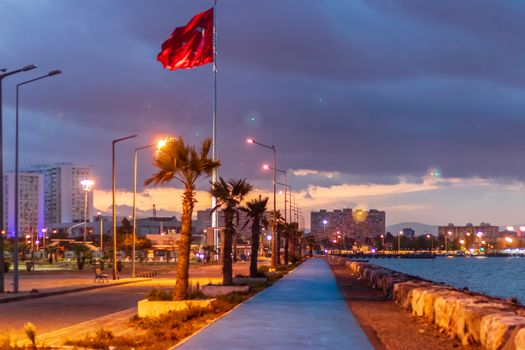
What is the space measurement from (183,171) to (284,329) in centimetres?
795

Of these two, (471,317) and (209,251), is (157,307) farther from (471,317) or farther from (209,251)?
(209,251)

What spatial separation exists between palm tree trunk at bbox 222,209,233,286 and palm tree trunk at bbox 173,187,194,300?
8.51 meters

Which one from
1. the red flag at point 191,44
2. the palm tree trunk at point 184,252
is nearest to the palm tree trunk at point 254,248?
the red flag at point 191,44

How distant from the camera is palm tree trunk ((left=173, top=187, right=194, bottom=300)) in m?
22.0

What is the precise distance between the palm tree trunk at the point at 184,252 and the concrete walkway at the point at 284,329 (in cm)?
192

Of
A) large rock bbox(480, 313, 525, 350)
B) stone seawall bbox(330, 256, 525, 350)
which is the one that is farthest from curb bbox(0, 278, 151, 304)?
large rock bbox(480, 313, 525, 350)

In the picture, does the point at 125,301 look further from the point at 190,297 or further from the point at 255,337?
the point at 255,337

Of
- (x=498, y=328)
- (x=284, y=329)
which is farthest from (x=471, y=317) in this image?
(x=284, y=329)

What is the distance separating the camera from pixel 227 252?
31875 mm

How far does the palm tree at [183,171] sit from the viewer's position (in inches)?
873

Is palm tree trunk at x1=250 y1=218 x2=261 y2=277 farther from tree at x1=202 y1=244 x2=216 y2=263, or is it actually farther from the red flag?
tree at x1=202 y1=244 x2=216 y2=263

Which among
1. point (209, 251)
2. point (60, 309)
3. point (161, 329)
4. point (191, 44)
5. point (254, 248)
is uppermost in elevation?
point (191, 44)

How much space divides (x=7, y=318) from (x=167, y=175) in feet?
21.5

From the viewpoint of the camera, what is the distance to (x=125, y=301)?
2997 centimetres
